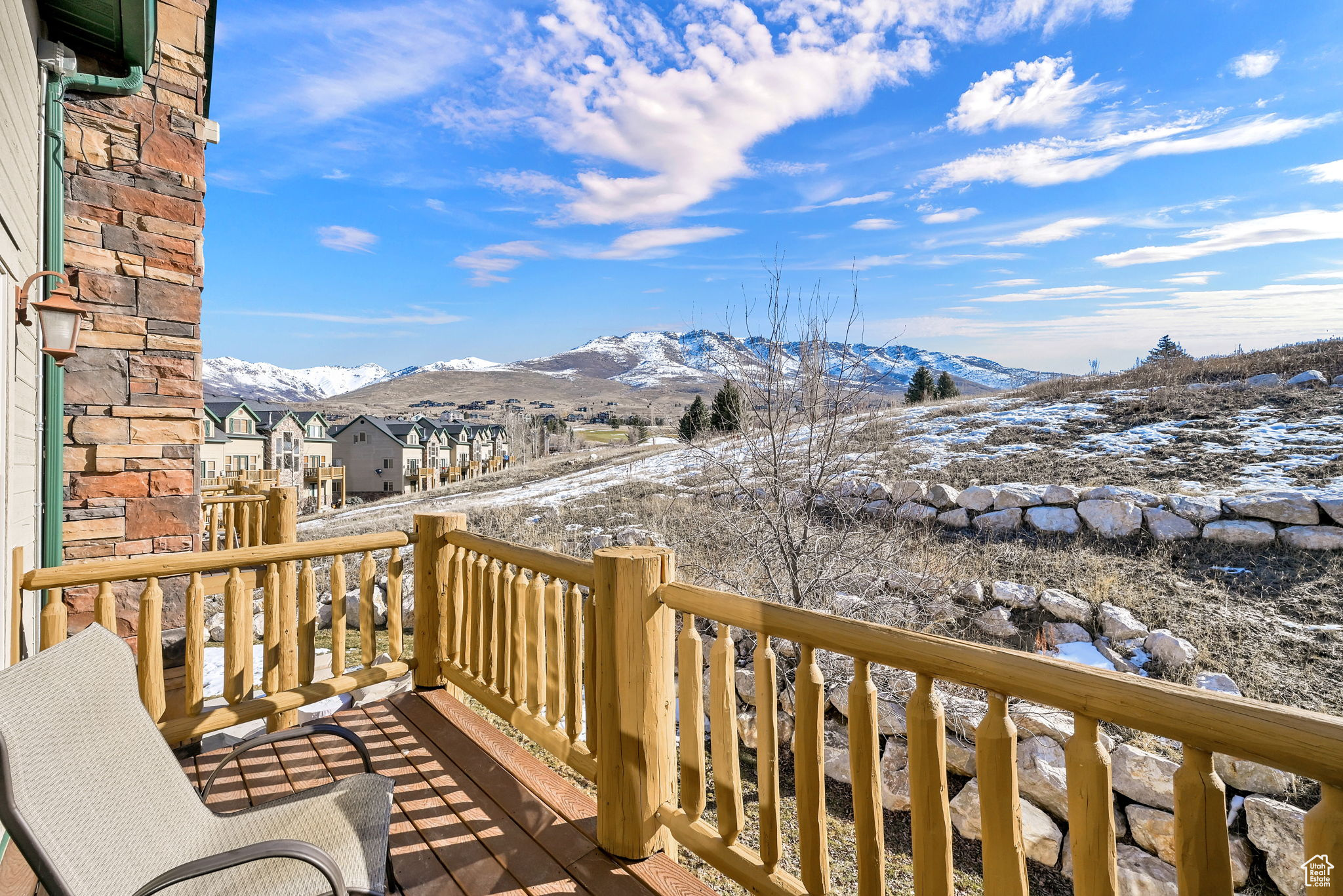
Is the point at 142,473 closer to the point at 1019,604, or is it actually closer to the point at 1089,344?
the point at 1019,604

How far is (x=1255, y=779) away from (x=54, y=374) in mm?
7184

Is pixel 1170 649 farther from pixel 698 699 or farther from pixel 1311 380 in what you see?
pixel 1311 380

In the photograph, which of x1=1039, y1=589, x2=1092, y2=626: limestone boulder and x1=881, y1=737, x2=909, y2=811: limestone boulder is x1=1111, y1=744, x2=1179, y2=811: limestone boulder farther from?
x1=1039, y1=589, x2=1092, y2=626: limestone boulder

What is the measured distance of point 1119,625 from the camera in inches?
200

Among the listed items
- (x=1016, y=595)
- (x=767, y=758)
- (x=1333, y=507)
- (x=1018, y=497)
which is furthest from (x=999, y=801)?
(x=1333, y=507)

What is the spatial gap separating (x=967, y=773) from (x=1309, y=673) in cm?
271

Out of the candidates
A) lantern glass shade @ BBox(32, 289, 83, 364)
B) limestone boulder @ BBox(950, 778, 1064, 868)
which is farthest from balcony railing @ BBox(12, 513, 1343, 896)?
lantern glass shade @ BBox(32, 289, 83, 364)

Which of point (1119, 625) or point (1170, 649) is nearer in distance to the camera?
point (1170, 649)

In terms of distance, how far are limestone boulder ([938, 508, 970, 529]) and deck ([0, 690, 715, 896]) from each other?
22.1 ft

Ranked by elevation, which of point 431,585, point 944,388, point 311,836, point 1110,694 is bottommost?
point 311,836

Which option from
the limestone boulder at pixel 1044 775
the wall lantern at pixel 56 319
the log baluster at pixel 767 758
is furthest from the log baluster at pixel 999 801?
the wall lantern at pixel 56 319

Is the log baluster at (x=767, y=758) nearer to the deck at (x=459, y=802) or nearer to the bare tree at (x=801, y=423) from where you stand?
the deck at (x=459, y=802)

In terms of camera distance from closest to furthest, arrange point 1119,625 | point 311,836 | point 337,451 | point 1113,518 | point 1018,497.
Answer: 1. point 311,836
2. point 1119,625
3. point 1113,518
4. point 1018,497
5. point 337,451

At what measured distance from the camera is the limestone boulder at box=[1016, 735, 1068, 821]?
3688mm
